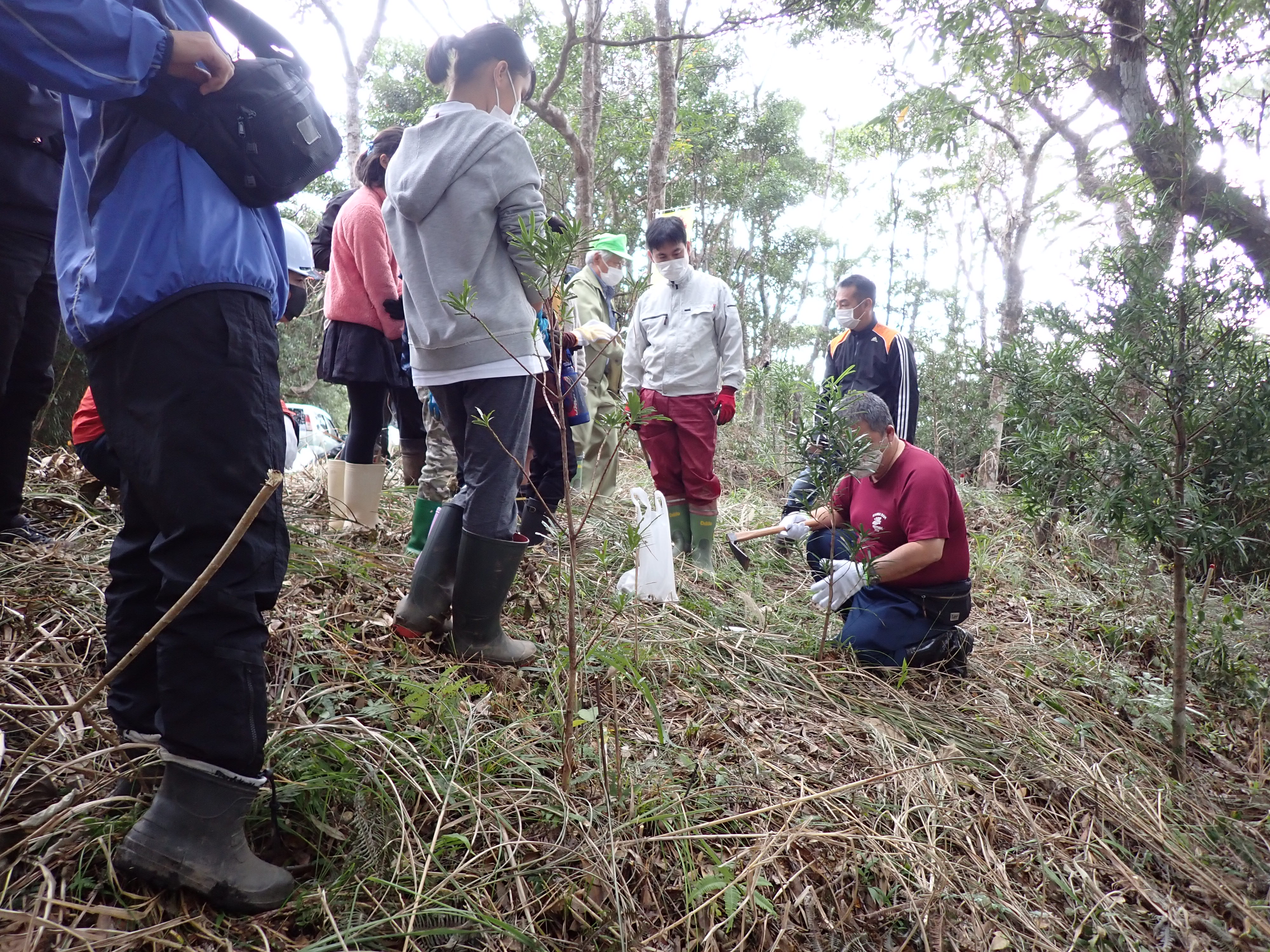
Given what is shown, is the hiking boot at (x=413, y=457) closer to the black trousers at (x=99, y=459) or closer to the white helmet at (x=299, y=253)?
the white helmet at (x=299, y=253)

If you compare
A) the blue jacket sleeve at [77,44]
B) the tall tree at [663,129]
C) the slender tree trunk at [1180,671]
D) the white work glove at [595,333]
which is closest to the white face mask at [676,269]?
the white work glove at [595,333]

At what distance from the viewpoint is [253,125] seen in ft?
4.79

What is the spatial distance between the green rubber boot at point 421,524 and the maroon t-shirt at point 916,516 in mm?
1657

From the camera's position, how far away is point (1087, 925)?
202cm

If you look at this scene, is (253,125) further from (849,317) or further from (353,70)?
(353,70)

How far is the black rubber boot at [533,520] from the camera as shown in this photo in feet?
11.8

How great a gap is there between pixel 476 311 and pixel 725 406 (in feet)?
7.61

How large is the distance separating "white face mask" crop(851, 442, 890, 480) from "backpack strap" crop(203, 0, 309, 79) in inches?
92.6

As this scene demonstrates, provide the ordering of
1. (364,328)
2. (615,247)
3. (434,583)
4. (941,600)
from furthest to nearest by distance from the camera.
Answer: (615,247) < (364,328) < (941,600) < (434,583)

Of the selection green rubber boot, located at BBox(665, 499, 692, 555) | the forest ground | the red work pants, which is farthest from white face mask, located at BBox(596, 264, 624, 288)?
the forest ground

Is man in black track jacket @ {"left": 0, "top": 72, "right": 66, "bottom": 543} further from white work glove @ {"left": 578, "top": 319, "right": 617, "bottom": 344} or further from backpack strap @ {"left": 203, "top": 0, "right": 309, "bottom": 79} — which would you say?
white work glove @ {"left": 578, "top": 319, "right": 617, "bottom": 344}

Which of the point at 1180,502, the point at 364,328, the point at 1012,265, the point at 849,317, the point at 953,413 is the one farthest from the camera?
the point at 1012,265

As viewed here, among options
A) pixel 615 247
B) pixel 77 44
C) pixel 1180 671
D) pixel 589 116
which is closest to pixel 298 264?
pixel 615 247

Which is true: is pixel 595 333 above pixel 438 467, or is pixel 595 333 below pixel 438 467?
above
